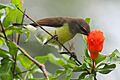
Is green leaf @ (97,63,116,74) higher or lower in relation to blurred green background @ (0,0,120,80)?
higher

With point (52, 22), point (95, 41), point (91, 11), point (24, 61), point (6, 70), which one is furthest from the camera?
point (91, 11)

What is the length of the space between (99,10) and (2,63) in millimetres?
→ 2261

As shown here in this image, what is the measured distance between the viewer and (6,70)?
96 centimetres

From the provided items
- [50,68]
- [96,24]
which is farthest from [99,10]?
[50,68]

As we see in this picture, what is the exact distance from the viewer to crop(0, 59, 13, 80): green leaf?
94 cm

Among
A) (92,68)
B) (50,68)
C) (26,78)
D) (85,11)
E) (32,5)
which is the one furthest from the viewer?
(85,11)

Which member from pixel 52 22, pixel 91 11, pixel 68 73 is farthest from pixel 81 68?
pixel 91 11

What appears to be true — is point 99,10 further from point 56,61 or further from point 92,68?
point 92,68

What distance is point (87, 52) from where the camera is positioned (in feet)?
3.09

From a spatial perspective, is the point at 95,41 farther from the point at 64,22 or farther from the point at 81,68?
the point at 64,22

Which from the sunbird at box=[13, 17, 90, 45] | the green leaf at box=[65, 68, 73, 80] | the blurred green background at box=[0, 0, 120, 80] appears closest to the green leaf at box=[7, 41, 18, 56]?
the green leaf at box=[65, 68, 73, 80]

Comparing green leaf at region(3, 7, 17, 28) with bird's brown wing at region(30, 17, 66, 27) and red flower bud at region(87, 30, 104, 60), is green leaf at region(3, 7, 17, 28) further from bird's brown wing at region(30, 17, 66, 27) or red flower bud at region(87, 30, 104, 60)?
bird's brown wing at region(30, 17, 66, 27)

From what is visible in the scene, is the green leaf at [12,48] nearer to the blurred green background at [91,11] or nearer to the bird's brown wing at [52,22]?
the bird's brown wing at [52,22]

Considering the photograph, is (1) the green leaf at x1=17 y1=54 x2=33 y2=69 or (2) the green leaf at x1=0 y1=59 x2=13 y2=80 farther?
(1) the green leaf at x1=17 y1=54 x2=33 y2=69
